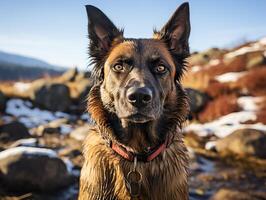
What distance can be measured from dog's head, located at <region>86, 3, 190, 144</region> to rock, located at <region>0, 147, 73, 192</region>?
152 inches

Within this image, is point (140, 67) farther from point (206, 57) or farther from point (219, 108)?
point (206, 57)

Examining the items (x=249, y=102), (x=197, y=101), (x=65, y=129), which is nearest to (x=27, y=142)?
(x=65, y=129)

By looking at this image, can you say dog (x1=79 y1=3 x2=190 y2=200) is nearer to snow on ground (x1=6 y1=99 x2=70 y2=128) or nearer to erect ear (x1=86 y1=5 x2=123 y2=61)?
erect ear (x1=86 y1=5 x2=123 y2=61)

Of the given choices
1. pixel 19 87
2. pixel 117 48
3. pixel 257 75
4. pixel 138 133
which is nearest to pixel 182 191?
pixel 138 133

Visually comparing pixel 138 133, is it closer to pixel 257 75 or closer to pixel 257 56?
pixel 257 75

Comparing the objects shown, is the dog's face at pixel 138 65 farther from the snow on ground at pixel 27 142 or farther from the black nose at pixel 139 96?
the snow on ground at pixel 27 142

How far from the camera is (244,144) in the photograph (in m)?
10.2

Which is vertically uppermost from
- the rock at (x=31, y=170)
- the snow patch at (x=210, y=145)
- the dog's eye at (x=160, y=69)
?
the dog's eye at (x=160, y=69)

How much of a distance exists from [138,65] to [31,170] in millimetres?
4481

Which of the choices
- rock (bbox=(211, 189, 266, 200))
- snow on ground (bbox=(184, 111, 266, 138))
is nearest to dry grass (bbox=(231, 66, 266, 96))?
snow on ground (bbox=(184, 111, 266, 138))

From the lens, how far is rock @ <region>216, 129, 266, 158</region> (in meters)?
9.98

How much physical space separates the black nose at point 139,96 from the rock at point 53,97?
1407cm

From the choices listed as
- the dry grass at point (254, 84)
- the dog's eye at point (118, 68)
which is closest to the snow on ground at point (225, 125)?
the dry grass at point (254, 84)

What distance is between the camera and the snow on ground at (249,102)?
47.2 feet
